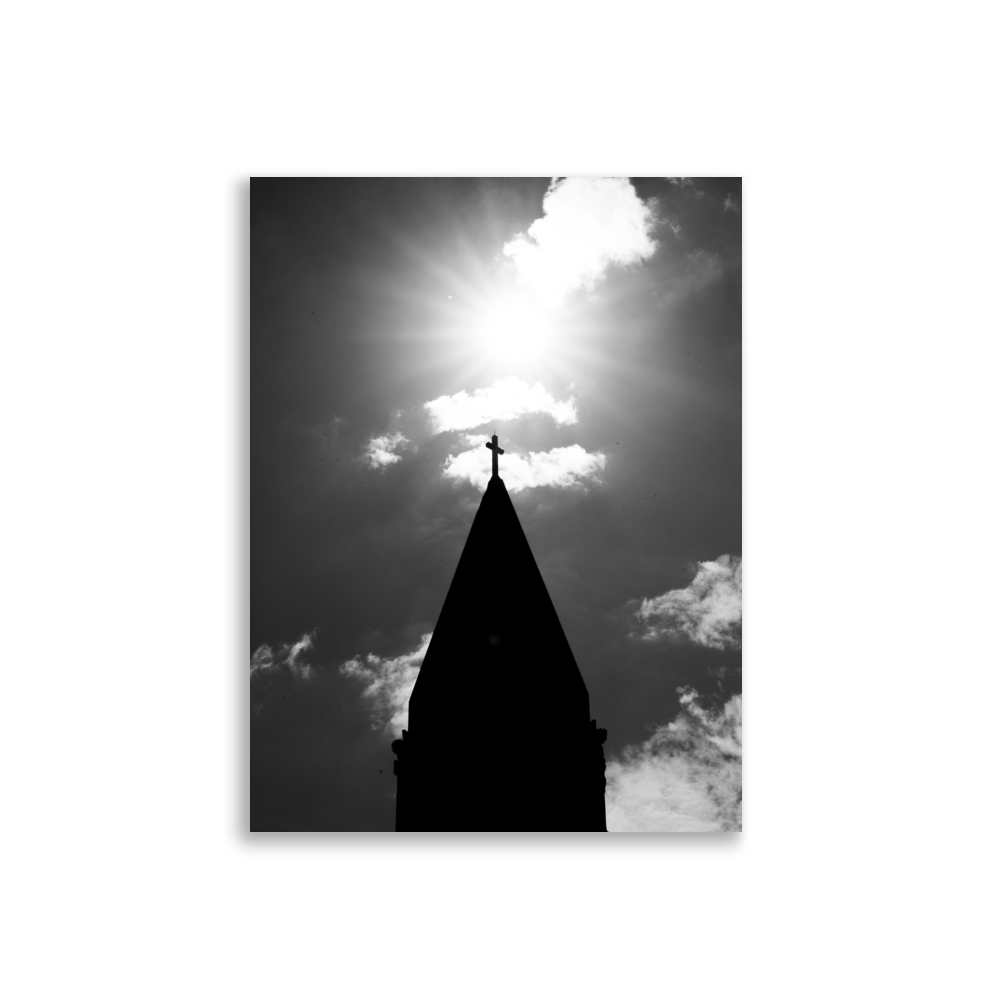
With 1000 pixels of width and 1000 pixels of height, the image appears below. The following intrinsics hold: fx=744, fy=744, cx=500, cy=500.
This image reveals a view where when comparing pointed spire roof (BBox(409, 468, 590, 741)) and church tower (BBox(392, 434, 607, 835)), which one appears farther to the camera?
pointed spire roof (BBox(409, 468, 590, 741))

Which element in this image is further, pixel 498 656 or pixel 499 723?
pixel 498 656

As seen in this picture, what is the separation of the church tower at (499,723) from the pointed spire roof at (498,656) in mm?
22

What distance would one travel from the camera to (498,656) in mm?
14406

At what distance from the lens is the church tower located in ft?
42.5

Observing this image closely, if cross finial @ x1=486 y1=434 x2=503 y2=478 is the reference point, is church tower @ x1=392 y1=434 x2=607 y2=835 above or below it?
below

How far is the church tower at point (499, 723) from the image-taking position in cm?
1295

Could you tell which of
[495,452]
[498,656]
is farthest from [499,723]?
[495,452]

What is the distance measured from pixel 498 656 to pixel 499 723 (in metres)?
1.36

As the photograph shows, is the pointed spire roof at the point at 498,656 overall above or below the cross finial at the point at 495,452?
below

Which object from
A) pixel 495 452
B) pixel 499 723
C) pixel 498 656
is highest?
pixel 495 452

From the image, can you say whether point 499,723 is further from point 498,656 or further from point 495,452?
point 495,452

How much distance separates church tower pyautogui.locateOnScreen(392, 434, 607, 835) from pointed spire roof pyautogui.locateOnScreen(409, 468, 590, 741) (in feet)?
0.07
